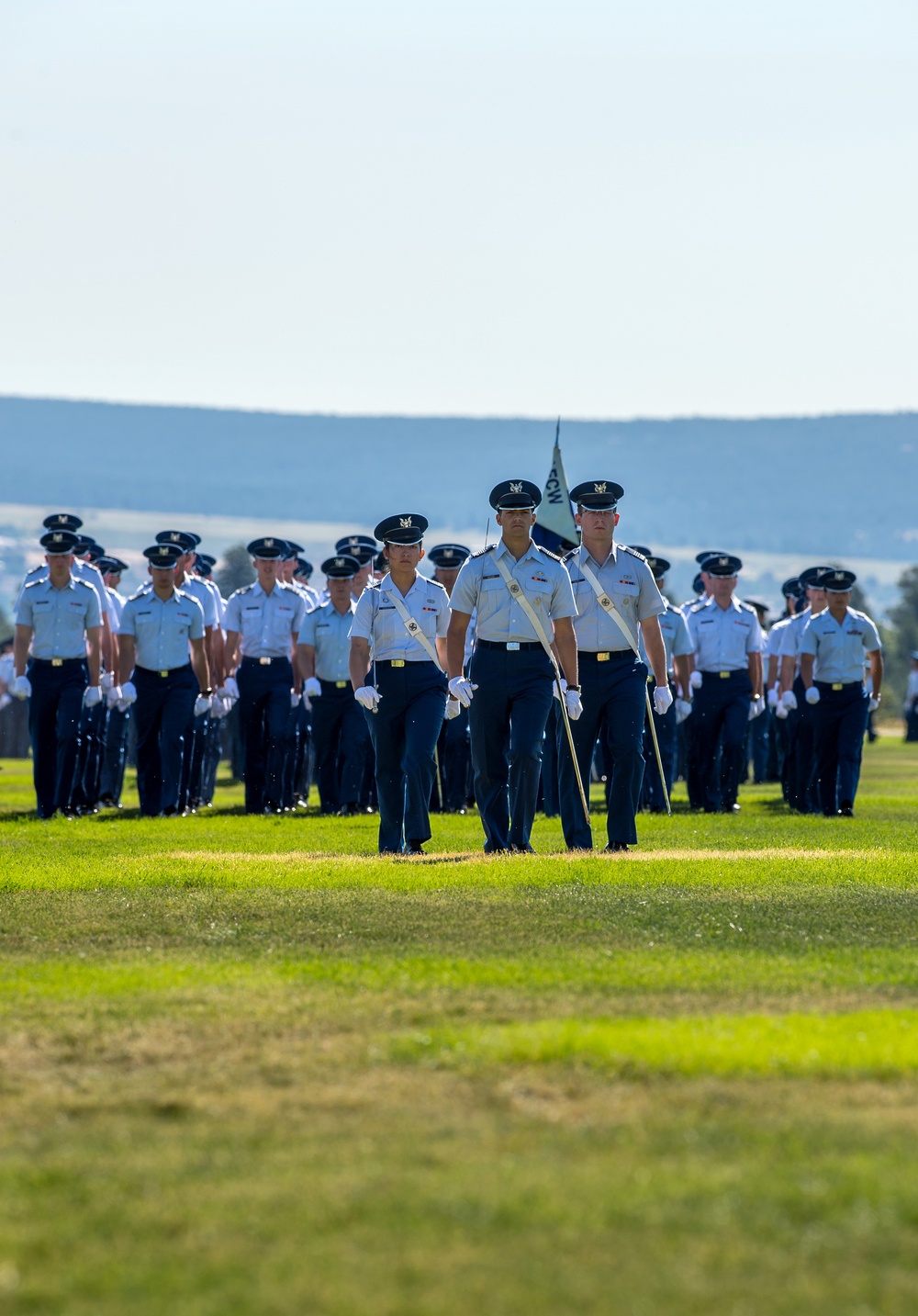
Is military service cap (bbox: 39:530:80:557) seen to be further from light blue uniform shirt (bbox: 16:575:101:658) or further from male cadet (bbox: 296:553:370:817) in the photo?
male cadet (bbox: 296:553:370:817)

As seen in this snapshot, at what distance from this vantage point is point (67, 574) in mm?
18062

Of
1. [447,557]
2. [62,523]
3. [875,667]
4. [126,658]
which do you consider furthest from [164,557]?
[875,667]

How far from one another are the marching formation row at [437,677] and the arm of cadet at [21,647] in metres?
0.03

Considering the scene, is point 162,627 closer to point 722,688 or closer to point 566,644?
point 722,688

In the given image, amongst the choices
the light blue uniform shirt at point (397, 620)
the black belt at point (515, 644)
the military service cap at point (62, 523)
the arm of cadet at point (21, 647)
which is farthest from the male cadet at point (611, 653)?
the military service cap at point (62, 523)

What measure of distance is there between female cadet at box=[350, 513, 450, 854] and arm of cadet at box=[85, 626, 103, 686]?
162 inches

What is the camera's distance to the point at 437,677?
1432cm

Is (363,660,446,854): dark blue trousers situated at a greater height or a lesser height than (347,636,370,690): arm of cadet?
lesser

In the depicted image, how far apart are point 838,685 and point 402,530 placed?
6200 millimetres

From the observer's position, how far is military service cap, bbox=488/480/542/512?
13.5 meters

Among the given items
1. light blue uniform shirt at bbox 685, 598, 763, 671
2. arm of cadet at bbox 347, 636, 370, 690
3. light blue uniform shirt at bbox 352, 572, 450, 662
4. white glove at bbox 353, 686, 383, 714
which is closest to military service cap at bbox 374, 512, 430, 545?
light blue uniform shirt at bbox 352, 572, 450, 662

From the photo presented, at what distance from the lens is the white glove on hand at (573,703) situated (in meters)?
13.8

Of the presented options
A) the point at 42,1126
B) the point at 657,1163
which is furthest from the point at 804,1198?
the point at 42,1126

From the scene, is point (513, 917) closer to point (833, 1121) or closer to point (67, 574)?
point (833, 1121)
